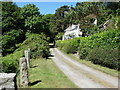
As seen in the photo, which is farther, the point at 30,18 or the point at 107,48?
the point at 30,18

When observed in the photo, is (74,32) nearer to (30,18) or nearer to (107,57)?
(30,18)

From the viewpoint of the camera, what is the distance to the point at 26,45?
74.1 feet

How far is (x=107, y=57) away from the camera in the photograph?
496 inches

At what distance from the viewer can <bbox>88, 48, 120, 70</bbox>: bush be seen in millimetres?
11611

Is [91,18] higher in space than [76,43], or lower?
higher

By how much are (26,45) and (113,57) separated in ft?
45.9

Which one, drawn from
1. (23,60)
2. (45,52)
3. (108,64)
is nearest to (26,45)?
(45,52)

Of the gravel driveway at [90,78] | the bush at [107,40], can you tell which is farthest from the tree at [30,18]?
the gravel driveway at [90,78]

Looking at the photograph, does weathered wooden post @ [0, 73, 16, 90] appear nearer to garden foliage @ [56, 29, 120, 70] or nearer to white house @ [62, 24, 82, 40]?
garden foliage @ [56, 29, 120, 70]

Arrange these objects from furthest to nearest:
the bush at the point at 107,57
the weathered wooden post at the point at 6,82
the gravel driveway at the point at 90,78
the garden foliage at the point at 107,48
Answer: the garden foliage at the point at 107,48 < the bush at the point at 107,57 < the gravel driveway at the point at 90,78 < the weathered wooden post at the point at 6,82

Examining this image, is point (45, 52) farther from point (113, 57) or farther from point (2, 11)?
point (2, 11)

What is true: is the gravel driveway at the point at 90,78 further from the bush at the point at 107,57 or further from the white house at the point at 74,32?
the white house at the point at 74,32

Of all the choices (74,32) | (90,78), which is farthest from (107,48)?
(74,32)

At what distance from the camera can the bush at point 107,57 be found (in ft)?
38.1
